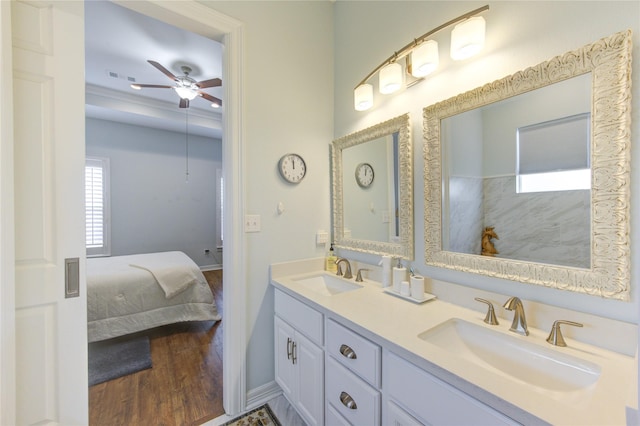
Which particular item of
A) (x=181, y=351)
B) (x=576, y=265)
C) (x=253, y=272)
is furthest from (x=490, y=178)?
(x=181, y=351)

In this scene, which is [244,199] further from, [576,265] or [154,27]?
[154,27]

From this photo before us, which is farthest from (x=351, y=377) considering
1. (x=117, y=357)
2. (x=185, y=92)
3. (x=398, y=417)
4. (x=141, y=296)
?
(x=185, y=92)

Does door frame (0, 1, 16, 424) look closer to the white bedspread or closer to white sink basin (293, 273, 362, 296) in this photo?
white sink basin (293, 273, 362, 296)

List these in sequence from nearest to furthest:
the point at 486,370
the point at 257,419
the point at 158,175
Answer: the point at 486,370 < the point at 257,419 < the point at 158,175

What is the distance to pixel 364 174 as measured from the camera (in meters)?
1.83

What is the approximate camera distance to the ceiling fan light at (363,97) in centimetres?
166

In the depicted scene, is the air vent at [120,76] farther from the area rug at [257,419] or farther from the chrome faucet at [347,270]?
the area rug at [257,419]

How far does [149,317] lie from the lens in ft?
8.51

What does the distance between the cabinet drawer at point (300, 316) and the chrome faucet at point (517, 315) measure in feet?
2.71

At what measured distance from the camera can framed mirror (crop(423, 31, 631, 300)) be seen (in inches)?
33.8

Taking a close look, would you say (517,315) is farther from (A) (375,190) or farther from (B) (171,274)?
(B) (171,274)

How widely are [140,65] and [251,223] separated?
2.82 m

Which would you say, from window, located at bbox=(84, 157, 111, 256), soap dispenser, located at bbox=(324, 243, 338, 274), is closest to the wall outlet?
soap dispenser, located at bbox=(324, 243, 338, 274)

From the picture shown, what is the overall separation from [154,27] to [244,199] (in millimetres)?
2047
